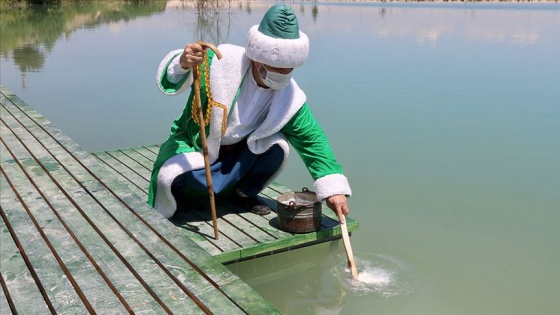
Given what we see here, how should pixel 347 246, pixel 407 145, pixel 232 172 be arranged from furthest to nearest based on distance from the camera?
1. pixel 407 145
2. pixel 232 172
3. pixel 347 246

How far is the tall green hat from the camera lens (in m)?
2.57

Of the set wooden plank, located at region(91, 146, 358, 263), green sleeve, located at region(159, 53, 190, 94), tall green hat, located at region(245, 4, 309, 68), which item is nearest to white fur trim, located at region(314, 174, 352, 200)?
wooden plank, located at region(91, 146, 358, 263)

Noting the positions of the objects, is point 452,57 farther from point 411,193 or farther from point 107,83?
point 411,193

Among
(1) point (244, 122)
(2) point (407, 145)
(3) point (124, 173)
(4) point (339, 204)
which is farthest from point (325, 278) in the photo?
(2) point (407, 145)

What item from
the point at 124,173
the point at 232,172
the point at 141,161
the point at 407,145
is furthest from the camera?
the point at 407,145

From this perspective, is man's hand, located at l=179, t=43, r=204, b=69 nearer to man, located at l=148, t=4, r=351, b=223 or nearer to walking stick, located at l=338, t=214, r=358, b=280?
man, located at l=148, t=4, r=351, b=223

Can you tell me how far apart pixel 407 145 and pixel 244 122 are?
2.39 meters

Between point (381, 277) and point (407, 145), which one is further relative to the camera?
point (407, 145)

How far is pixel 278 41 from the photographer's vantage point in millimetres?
2566

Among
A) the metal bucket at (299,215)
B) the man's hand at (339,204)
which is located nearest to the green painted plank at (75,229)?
the metal bucket at (299,215)

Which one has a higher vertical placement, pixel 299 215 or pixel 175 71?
pixel 175 71

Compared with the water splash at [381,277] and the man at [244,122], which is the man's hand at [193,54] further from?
the water splash at [381,277]

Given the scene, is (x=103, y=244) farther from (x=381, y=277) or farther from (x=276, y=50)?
(x=381, y=277)

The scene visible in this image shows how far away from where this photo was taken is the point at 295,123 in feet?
9.35
